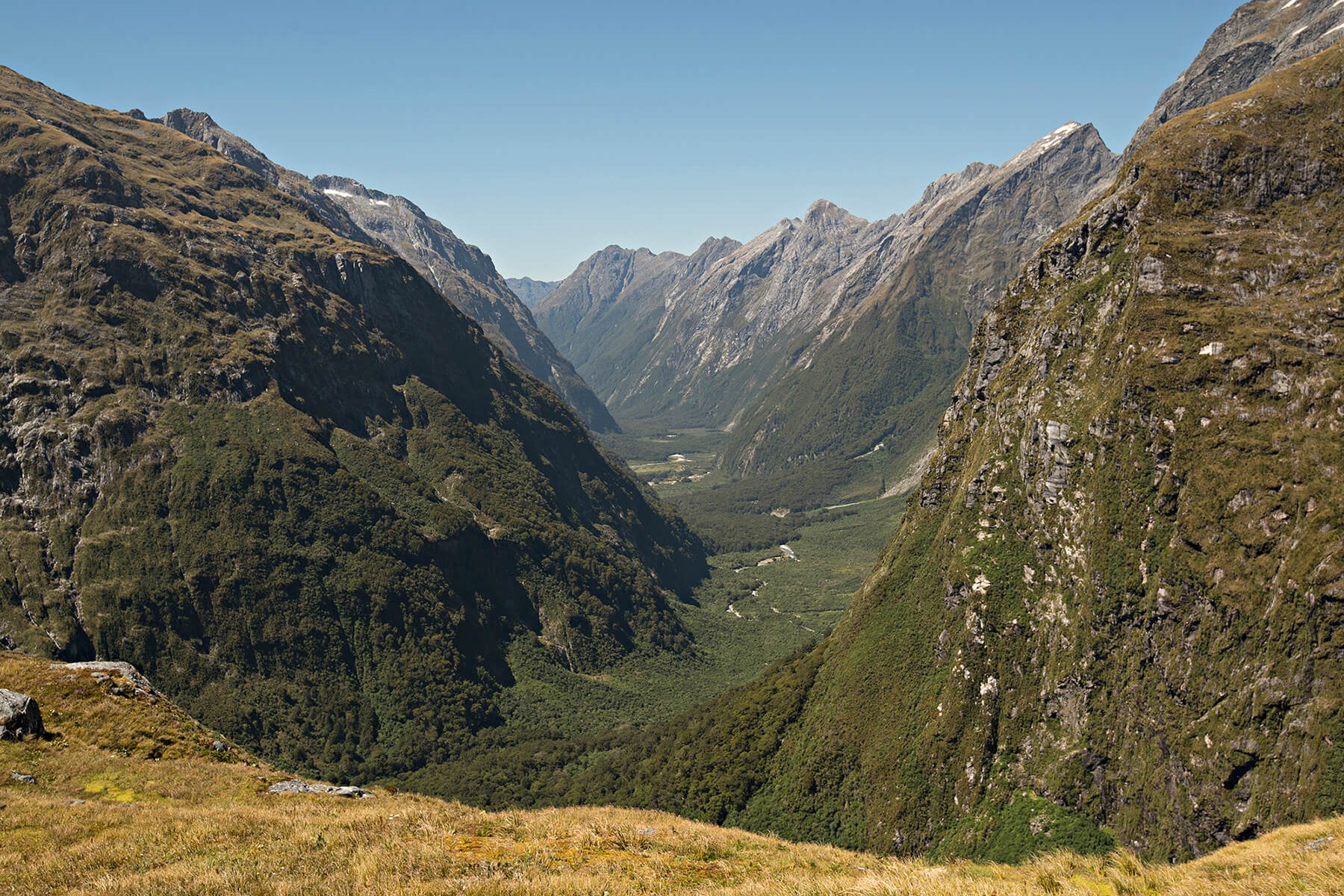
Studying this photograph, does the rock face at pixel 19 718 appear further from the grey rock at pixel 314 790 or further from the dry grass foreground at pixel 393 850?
the grey rock at pixel 314 790

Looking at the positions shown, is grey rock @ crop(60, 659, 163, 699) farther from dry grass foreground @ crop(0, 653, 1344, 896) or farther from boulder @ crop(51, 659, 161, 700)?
dry grass foreground @ crop(0, 653, 1344, 896)

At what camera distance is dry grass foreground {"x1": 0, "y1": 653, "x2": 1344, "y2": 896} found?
23953 millimetres

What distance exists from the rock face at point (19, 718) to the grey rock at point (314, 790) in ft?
54.6

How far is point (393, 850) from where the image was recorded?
29422 mm

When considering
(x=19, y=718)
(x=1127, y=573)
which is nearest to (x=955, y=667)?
(x=1127, y=573)

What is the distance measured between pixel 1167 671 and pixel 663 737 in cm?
12017

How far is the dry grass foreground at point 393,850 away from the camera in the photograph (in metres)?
24.0

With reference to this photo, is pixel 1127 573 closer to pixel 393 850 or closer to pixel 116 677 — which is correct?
pixel 393 850

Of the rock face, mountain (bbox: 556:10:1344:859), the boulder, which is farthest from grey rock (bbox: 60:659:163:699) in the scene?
mountain (bbox: 556:10:1344:859)

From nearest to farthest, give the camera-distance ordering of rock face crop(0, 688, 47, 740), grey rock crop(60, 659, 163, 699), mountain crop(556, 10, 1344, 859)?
rock face crop(0, 688, 47, 740)
grey rock crop(60, 659, 163, 699)
mountain crop(556, 10, 1344, 859)

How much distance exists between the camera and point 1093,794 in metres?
97.9

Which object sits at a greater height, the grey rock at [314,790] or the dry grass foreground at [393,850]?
the dry grass foreground at [393,850]

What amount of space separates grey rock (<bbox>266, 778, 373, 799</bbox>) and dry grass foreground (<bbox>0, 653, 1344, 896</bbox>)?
153 cm

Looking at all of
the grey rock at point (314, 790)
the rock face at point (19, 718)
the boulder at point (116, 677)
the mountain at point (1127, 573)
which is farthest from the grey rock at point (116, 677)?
the mountain at point (1127, 573)
